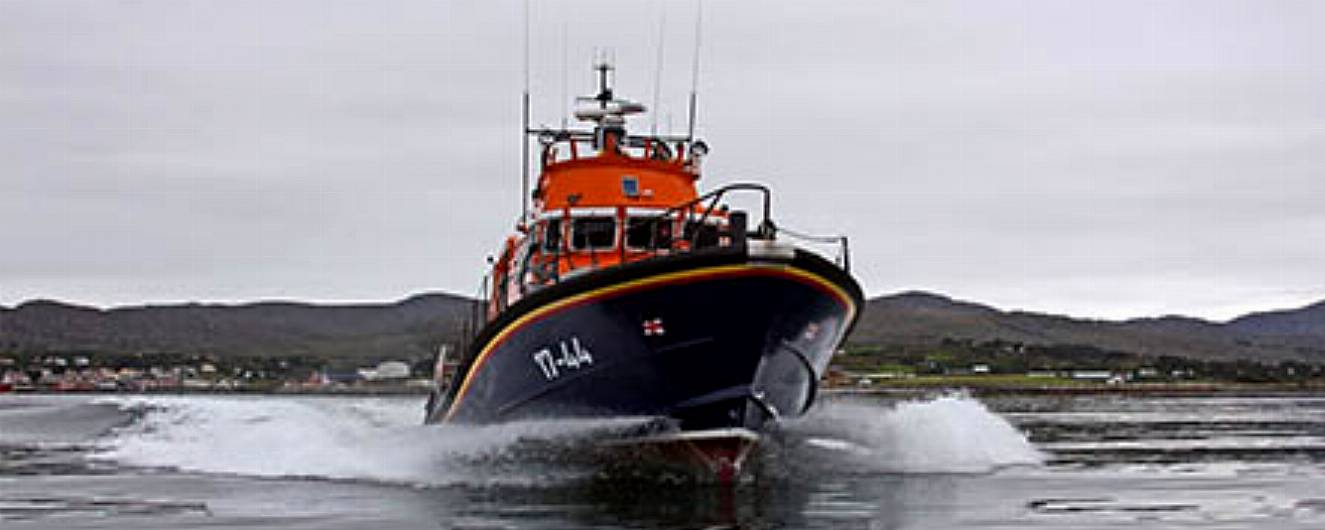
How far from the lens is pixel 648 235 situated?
2166 centimetres

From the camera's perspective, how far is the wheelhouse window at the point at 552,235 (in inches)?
843

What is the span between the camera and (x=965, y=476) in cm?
2088

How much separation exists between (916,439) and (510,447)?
7377mm

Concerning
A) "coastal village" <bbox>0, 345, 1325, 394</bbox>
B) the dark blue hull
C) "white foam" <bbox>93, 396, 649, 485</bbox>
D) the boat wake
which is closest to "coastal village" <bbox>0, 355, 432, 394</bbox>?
"coastal village" <bbox>0, 345, 1325, 394</bbox>

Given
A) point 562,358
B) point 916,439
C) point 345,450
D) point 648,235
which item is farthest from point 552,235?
point 916,439

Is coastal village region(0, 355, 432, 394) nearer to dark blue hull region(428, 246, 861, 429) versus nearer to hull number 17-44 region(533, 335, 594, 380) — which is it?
hull number 17-44 region(533, 335, 594, 380)

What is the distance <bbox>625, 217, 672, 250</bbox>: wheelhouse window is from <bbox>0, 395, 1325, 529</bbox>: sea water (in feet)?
Result: 9.60

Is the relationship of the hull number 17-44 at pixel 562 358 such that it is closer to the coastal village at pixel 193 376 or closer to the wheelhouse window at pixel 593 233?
the wheelhouse window at pixel 593 233

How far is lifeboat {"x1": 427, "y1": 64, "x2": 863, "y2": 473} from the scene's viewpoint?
1817 centimetres

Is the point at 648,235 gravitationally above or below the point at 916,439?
above

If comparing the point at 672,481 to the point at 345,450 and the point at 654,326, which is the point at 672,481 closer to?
the point at 654,326

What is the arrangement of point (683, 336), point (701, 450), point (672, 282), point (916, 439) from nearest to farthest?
point (672, 282) < point (683, 336) < point (701, 450) < point (916, 439)

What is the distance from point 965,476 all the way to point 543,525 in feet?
25.6

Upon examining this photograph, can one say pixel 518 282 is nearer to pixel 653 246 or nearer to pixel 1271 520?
pixel 653 246
